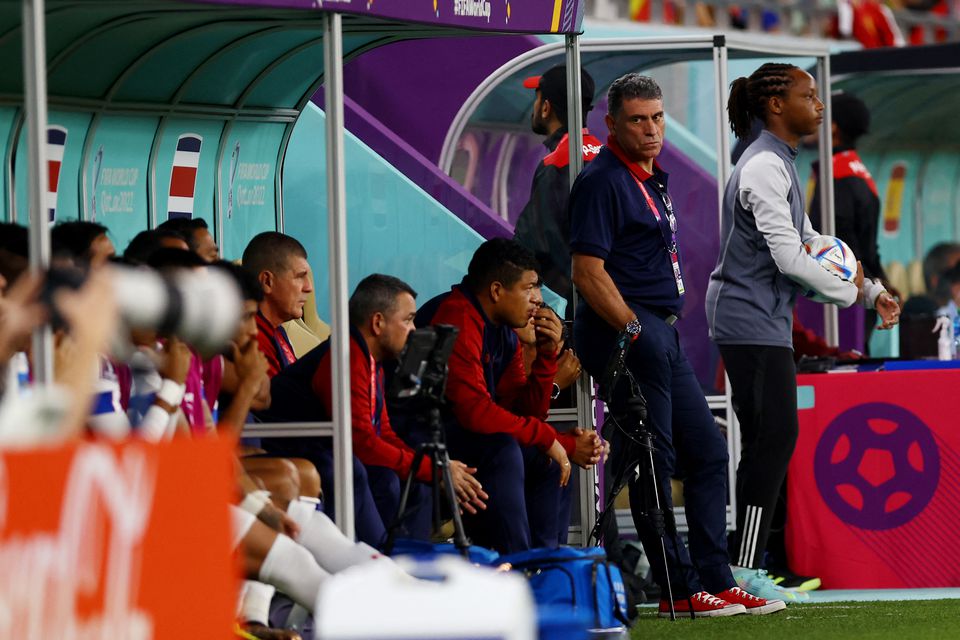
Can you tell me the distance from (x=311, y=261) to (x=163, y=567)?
5.59 m

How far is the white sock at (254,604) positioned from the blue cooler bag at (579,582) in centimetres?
85

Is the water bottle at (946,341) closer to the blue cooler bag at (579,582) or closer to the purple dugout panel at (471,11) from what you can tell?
the purple dugout panel at (471,11)

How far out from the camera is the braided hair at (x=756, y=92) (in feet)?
24.9

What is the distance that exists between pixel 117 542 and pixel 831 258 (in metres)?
4.85

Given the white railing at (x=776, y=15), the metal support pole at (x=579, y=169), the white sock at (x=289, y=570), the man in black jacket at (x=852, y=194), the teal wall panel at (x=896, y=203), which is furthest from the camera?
the white railing at (x=776, y=15)

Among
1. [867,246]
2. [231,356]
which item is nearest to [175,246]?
[231,356]

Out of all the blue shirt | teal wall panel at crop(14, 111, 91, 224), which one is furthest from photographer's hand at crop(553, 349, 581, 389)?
teal wall panel at crop(14, 111, 91, 224)

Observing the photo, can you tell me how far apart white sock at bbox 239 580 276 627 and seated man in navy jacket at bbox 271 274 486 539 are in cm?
83

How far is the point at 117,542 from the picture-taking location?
10.3ft

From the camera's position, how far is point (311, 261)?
28.6ft

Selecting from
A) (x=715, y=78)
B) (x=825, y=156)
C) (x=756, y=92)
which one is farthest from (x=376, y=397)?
(x=825, y=156)

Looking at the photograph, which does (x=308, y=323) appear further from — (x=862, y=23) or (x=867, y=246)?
(x=862, y=23)

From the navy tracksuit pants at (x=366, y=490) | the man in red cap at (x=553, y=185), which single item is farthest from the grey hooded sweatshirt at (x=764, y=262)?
the navy tracksuit pants at (x=366, y=490)

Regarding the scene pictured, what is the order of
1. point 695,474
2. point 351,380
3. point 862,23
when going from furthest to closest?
point 862,23 → point 695,474 → point 351,380
